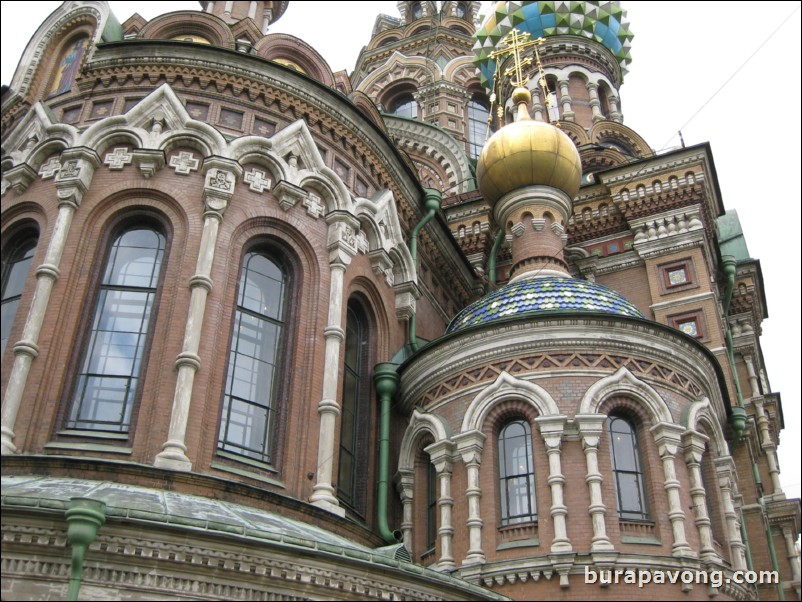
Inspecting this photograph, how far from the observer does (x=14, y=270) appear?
11.6m

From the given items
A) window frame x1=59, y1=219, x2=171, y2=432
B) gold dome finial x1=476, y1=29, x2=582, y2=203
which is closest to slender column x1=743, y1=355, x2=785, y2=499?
gold dome finial x1=476, y1=29, x2=582, y2=203

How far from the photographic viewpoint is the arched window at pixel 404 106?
28.6 m

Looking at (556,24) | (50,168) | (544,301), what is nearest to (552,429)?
(544,301)

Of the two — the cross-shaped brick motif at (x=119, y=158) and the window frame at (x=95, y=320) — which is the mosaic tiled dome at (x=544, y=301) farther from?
the cross-shaped brick motif at (x=119, y=158)

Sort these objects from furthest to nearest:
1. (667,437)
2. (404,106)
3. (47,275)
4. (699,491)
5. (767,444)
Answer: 1. (404,106)
2. (767,444)
3. (667,437)
4. (699,491)
5. (47,275)

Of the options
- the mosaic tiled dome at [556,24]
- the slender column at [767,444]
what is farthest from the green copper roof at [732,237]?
the mosaic tiled dome at [556,24]

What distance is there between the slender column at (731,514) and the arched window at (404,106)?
18.5m

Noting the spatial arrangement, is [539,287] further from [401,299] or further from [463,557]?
[463,557]

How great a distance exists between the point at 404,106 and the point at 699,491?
19.8 meters

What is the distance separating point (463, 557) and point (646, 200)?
818 cm

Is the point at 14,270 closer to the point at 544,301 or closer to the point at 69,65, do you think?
the point at 69,65

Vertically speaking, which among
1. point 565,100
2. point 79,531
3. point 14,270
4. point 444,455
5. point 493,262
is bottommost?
point 79,531

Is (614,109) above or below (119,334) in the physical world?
above

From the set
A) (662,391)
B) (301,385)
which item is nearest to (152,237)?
(301,385)
